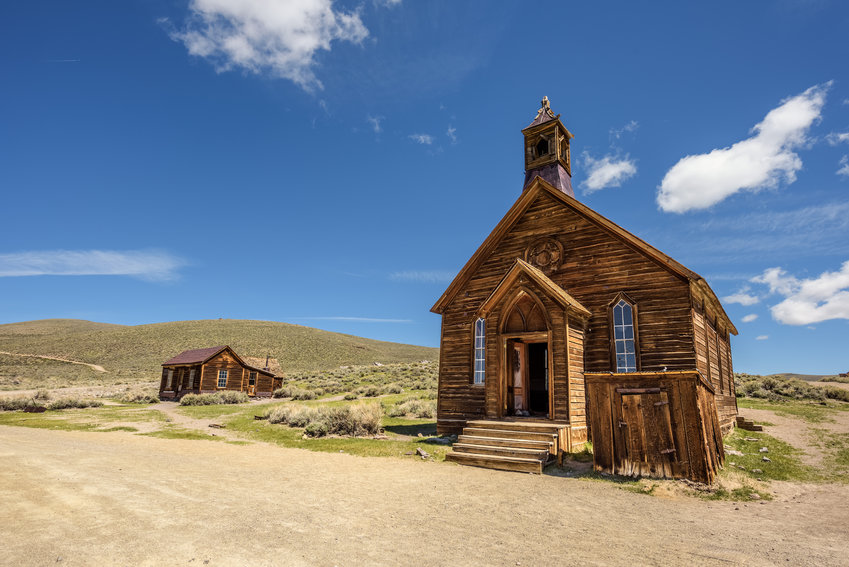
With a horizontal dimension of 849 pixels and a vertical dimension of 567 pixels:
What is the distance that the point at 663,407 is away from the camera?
8891 mm

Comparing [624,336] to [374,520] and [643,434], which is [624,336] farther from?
[374,520]

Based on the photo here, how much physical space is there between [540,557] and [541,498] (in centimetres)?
301

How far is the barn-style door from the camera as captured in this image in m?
8.73

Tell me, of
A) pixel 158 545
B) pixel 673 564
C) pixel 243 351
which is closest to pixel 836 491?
pixel 673 564

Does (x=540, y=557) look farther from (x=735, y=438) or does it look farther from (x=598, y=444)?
(x=735, y=438)

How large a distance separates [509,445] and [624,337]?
16.6ft

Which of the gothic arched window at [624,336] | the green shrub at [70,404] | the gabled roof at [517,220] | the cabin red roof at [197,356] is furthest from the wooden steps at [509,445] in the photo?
the cabin red roof at [197,356]

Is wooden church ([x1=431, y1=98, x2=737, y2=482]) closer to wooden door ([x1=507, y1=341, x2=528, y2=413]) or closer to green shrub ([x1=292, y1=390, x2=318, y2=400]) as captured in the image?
wooden door ([x1=507, y1=341, x2=528, y2=413])

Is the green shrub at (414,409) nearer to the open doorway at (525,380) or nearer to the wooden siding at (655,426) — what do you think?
the open doorway at (525,380)

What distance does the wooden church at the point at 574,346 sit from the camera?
906 centimetres

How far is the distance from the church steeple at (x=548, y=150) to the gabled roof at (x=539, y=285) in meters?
5.47

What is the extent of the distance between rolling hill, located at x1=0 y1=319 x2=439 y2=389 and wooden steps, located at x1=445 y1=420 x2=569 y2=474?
189ft

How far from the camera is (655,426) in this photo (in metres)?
8.92

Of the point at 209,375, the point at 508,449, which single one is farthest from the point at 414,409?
the point at 209,375
